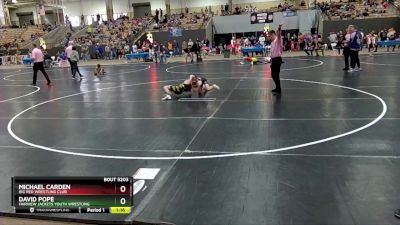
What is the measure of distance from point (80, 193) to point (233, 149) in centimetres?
317

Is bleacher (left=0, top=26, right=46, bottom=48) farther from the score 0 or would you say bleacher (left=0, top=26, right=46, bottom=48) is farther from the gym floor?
the score 0

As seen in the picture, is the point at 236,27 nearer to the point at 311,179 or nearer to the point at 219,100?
the point at 219,100

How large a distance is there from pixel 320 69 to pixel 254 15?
66.7ft

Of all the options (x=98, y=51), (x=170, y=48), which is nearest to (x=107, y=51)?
(x=98, y=51)

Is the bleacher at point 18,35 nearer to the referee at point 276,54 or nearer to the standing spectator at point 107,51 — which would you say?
the standing spectator at point 107,51

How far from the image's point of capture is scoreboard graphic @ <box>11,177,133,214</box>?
325 centimetres

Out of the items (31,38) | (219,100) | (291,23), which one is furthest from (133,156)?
(31,38)

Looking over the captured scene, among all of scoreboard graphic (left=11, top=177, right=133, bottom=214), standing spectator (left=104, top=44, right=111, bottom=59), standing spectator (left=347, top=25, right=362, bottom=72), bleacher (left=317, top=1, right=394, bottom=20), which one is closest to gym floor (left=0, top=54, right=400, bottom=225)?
scoreboard graphic (left=11, top=177, right=133, bottom=214)

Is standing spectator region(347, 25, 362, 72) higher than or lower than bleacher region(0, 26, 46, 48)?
lower

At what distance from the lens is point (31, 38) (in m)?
41.0

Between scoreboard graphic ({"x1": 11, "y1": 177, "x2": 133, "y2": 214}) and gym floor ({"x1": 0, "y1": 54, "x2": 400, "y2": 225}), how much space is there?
0.76 m

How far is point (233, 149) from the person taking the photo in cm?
607

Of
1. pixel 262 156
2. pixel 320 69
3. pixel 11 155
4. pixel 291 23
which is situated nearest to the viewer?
pixel 262 156

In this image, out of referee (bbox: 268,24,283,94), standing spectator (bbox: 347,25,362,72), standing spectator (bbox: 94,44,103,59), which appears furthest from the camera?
standing spectator (bbox: 94,44,103,59)
